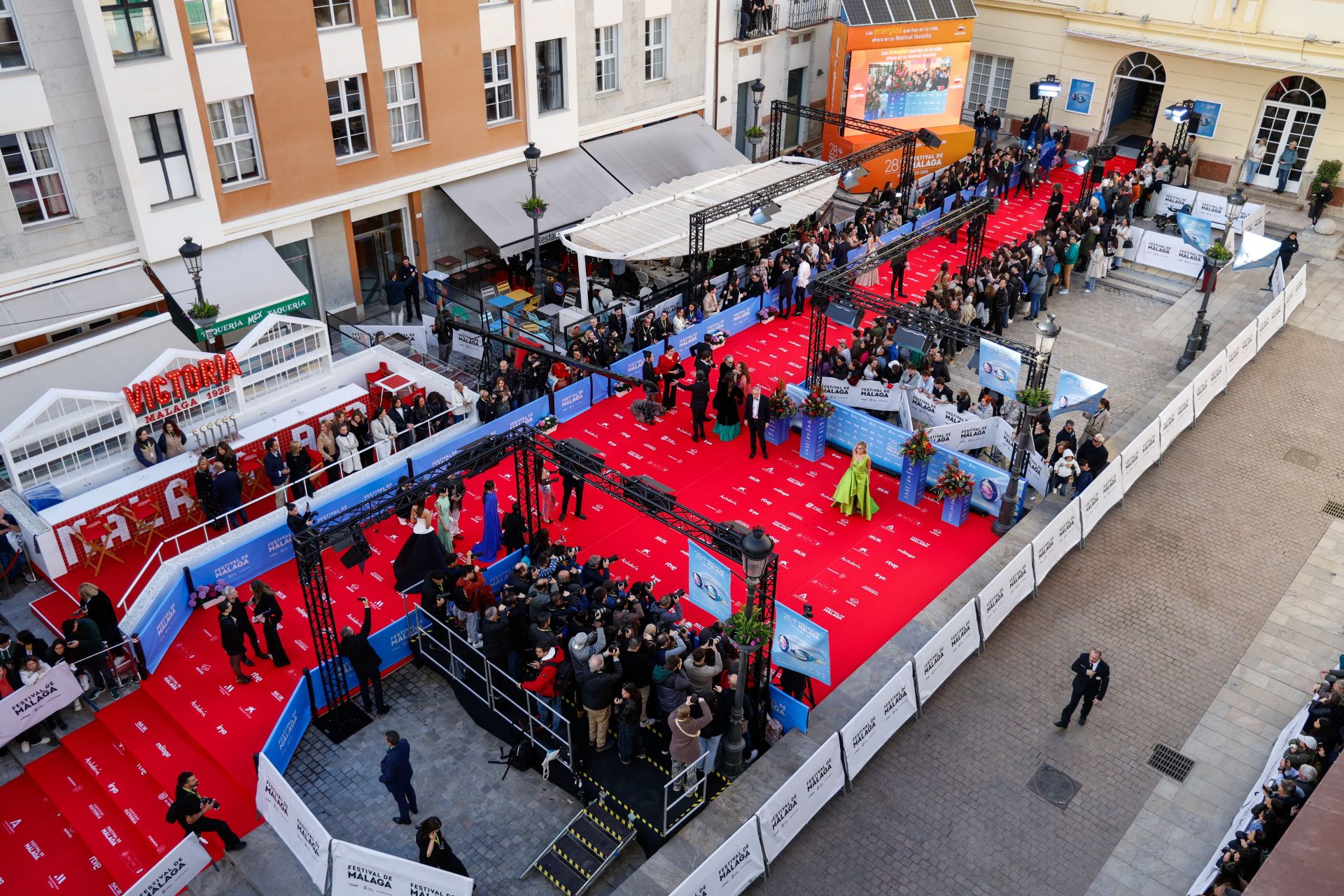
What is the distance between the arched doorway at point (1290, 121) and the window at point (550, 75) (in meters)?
21.1

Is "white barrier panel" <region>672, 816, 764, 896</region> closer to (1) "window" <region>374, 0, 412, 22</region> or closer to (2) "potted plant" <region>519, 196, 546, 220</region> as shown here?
(2) "potted plant" <region>519, 196, 546, 220</region>

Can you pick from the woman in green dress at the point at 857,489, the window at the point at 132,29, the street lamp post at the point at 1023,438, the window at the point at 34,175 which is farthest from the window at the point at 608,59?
the street lamp post at the point at 1023,438

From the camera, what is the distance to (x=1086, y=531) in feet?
60.8

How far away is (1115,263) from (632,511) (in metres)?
17.0

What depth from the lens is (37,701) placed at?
14375 millimetres

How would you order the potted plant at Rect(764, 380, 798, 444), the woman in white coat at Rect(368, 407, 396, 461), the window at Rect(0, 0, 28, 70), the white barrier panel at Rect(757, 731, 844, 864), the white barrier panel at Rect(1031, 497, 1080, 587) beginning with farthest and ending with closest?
1. the potted plant at Rect(764, 380, 798, 444)
2. the woman in white coat at Rect(368, 407, 396, 461)
3. the window at Rect(0, 0, 28, 70)
4. the white barrier panel at Rect(1031, 497, 1080, 587)
5. the white barrier panel at Rect(757, 731, 844, 864)

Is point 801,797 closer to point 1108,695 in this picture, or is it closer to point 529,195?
point 1108,695

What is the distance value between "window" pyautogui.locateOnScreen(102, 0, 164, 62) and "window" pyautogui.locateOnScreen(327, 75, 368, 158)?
12.1 feet

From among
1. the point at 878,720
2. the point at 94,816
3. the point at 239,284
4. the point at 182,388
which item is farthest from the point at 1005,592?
the point at 239,284

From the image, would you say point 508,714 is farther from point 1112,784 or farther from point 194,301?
point 194,301

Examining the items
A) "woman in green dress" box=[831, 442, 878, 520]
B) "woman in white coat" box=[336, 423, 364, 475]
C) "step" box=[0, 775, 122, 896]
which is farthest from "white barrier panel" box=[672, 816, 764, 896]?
"woman in white coat" box=[336, 423, 364, 475]

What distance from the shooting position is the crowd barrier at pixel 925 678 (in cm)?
1244

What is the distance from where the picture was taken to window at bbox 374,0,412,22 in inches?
920

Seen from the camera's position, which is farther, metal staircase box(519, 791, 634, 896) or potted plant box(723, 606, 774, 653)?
metal staircase box(519, 791, 634, 896)
